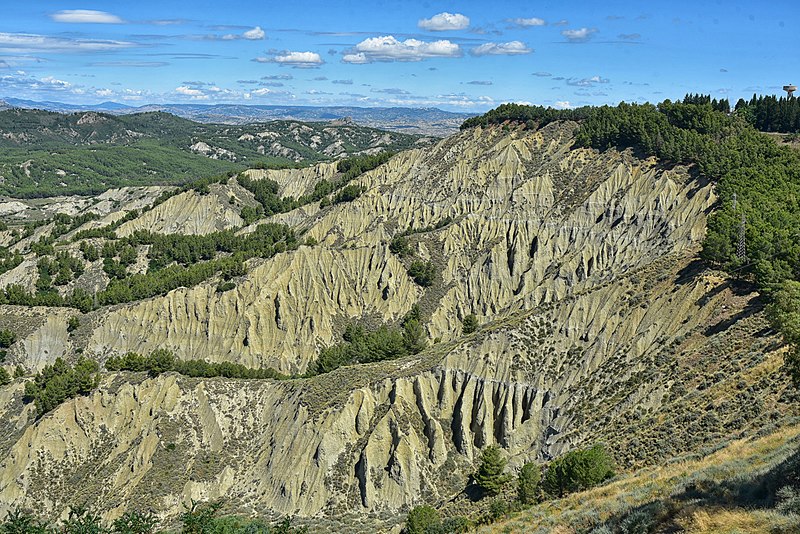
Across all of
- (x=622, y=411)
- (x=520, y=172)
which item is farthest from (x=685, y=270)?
(x=520, y=172)

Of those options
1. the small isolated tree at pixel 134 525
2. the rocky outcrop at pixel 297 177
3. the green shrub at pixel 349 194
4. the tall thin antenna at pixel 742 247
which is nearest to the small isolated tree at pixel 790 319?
the tall thin antenna at pixel 742 247

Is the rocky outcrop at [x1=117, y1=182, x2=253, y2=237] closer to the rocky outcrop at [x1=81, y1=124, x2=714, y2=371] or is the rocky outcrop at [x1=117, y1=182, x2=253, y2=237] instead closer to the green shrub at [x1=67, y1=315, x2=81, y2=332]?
the rocky outcrop at [x1=81, y1=124, x2=714, y2=371]

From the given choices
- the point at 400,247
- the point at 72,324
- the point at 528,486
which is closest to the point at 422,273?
the point at 400,247

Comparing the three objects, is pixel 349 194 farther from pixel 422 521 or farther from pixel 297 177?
pixel 422 521

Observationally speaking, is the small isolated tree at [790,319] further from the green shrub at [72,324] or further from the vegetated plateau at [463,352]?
the green shrub at [72,324]

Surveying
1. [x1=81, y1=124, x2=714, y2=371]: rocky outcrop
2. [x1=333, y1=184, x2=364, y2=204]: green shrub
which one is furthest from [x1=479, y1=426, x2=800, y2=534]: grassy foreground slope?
[x1=333, y1=184, x2=364, y2=204]: green shrub
